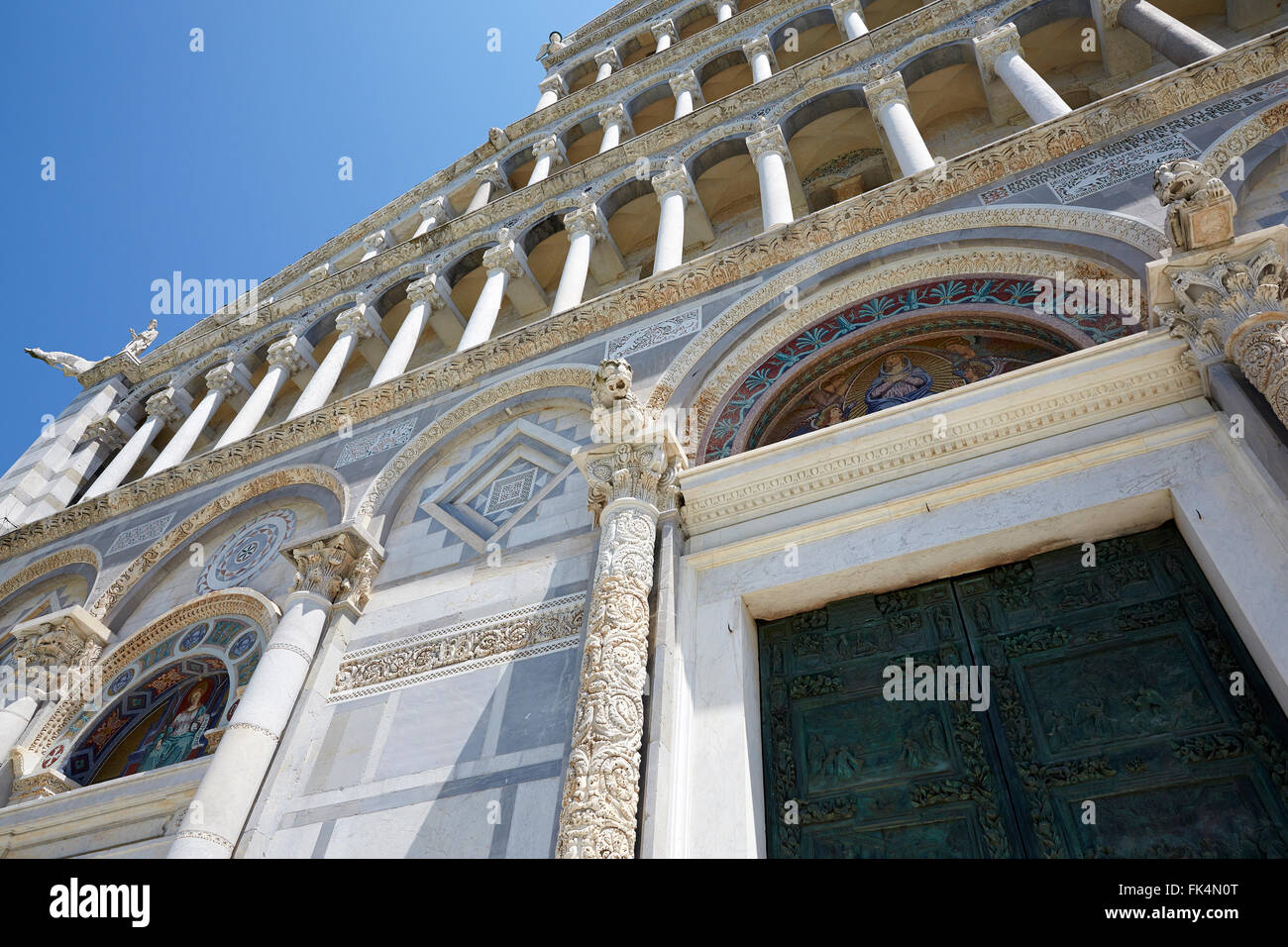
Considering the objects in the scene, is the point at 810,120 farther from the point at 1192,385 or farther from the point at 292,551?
the point at 292,551

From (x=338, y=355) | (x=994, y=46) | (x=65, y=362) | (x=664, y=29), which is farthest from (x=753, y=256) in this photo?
(x=65, y=362)

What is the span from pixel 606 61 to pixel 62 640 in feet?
43.5

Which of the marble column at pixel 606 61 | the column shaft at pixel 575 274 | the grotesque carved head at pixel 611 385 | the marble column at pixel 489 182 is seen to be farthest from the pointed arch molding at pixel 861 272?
the marble column at pixel 606 61

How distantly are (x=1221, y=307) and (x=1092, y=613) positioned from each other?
1629 millimetres

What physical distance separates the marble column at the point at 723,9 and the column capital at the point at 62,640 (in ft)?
41.8

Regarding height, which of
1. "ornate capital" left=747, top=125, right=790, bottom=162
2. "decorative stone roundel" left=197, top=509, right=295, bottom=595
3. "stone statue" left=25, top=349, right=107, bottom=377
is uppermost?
"stone statue" left=25, top=349, right=107, bottom=377

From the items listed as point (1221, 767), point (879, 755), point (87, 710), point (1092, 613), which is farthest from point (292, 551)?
point (1221, 767)

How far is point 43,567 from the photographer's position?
9.92 meters

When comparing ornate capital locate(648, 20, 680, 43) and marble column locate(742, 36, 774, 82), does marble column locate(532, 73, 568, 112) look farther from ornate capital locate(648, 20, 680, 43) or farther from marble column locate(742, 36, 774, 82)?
marble column locate(742, 36, 774, 82)

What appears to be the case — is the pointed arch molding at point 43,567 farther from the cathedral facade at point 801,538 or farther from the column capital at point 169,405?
the column capital at point 169,405

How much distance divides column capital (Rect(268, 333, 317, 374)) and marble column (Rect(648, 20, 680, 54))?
8.36m

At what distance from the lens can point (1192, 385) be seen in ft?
15.3

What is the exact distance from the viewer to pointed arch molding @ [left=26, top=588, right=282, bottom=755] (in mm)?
7336

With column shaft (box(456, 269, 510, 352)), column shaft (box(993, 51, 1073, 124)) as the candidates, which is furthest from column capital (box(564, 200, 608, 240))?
column shaft (box(993, 51, 1073, 124))
